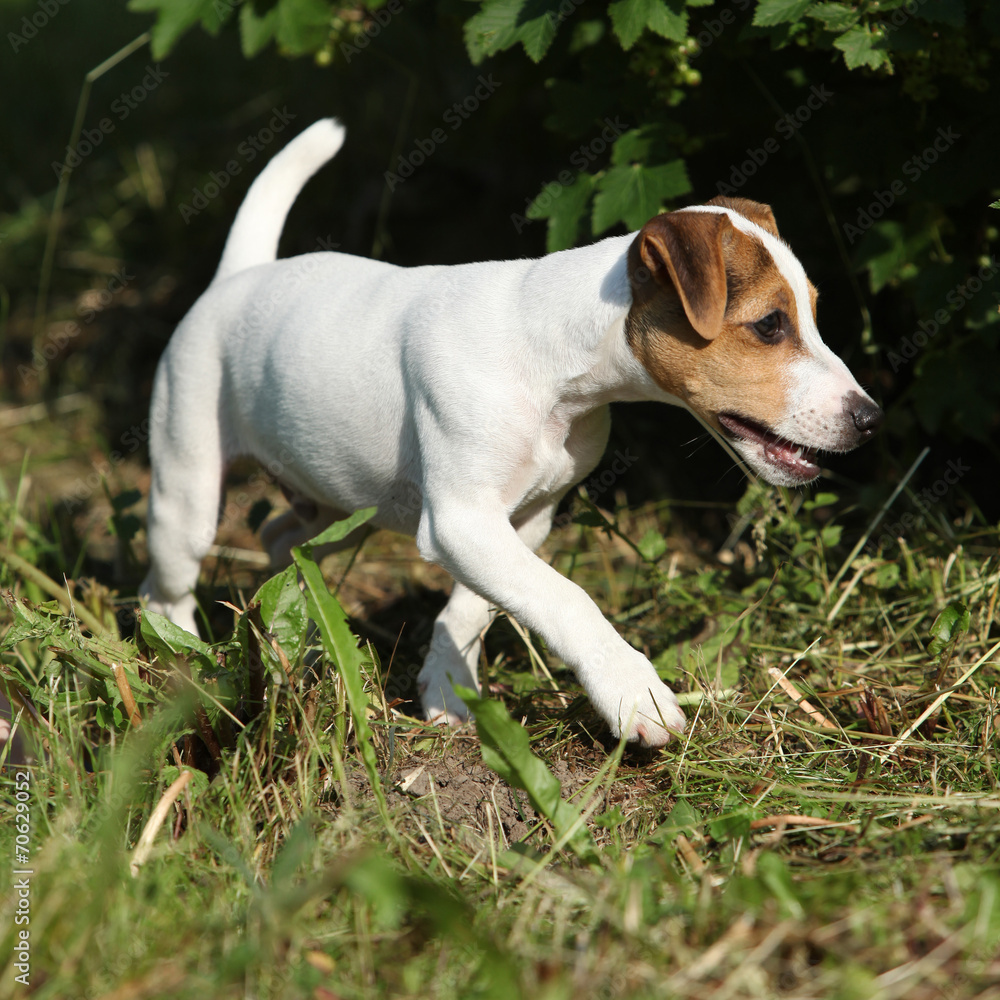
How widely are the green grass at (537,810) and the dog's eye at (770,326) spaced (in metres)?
1.04

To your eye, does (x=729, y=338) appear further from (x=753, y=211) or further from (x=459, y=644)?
(x=459, y=644)

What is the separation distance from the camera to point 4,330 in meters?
8.31

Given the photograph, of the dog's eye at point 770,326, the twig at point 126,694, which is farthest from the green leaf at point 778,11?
the twig at point 126,694

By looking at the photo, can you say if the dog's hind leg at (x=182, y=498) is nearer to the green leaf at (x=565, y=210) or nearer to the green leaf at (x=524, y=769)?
the green leaf at (x=565, y=210)

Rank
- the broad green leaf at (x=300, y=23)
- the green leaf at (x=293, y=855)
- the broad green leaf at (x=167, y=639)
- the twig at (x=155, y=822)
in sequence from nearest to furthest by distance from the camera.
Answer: the green leaf at (x=293, y=855) < the twig at (x=155, y=822) < the broad green leaf at (x=167, y=639) < the broad green leaf at (x=300, y=23)

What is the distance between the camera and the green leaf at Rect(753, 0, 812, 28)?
3.62 meters

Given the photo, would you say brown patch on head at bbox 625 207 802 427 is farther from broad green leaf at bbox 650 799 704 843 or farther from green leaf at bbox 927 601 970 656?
broad green leaf at bbox 650 799 704 843

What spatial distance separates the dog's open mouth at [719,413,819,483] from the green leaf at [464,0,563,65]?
5.41 feet

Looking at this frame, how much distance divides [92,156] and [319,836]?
866 centimetres

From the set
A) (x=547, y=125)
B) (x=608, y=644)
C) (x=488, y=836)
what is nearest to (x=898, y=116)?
(x=547, y=125)

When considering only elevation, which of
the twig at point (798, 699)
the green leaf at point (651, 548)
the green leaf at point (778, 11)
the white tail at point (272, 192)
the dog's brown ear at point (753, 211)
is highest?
the white tail at point (272, 192)

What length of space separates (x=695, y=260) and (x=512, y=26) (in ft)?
5.09

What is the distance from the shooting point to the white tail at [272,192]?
452 centimetres

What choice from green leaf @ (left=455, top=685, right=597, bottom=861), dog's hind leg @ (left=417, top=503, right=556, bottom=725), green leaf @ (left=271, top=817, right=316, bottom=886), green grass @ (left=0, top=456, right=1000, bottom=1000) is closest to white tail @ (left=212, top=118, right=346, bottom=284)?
green grass @ (left=0, top=456, right=1000, bottom=1000)
